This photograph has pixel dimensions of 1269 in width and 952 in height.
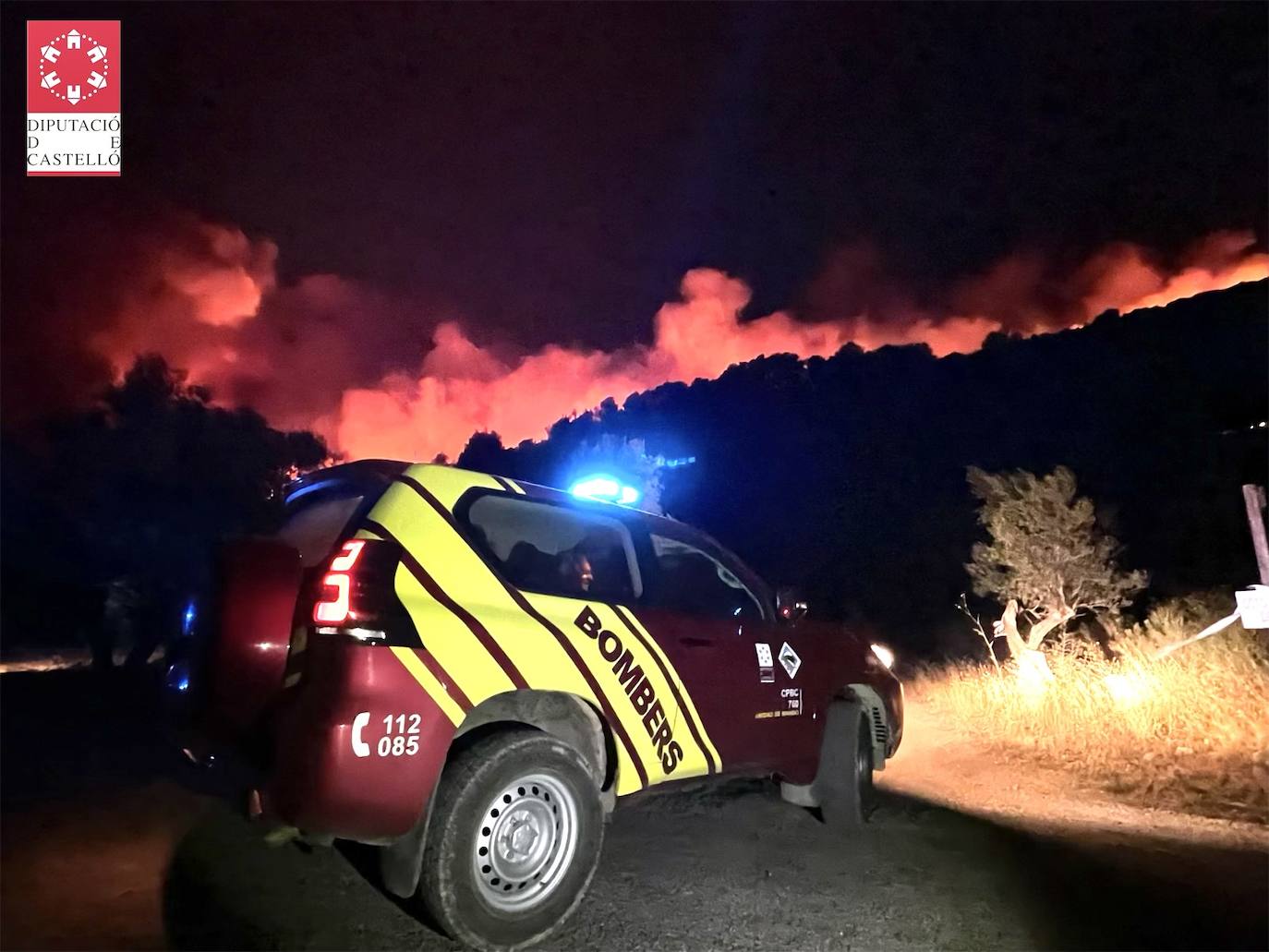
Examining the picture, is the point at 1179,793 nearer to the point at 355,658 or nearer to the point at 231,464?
the point at 355,658

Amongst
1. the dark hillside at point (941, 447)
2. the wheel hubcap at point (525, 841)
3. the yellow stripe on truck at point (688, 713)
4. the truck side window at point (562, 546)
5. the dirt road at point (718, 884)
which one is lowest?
the dirt road at point (718, 884)

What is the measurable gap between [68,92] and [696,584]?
6602 mm

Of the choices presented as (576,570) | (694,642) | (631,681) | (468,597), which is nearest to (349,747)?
(468,597)

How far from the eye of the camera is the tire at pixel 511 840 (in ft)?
11.4

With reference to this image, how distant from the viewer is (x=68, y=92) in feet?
24.3

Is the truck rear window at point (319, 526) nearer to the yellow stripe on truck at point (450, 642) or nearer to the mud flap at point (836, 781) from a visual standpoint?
the yellow stripe on truck at point (450, 642)

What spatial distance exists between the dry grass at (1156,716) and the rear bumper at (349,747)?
220 inches

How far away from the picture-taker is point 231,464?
23.0 m

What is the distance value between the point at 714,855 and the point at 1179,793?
380 centimetres

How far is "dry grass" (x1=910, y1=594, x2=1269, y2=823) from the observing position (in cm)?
663

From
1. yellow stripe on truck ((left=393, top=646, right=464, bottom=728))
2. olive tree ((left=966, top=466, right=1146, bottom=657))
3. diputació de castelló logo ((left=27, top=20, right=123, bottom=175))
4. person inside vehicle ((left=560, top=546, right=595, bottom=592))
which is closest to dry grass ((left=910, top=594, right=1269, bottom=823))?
olive tree ((left=966, top=466, right=1146, bottom=657))

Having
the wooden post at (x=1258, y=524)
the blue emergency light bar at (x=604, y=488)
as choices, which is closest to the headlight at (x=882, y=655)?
the blue emergency light bar at (x=604, y=488)

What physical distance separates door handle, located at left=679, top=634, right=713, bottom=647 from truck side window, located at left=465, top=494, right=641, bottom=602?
1.11 feet

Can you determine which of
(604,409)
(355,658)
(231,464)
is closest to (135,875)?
(355,658)
